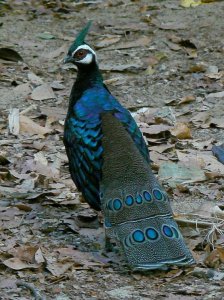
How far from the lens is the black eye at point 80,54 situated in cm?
657

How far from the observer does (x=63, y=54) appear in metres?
9.55

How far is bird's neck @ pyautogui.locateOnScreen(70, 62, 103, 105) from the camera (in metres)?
6.38

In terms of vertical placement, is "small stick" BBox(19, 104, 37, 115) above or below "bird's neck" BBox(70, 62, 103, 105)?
below

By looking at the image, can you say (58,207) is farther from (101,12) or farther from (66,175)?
(101,12)

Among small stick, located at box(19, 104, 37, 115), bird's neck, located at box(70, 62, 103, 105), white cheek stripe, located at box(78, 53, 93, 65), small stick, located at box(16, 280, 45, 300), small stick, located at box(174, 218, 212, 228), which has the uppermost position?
white cheek stripe, located at box(78, 53, 93, 65)

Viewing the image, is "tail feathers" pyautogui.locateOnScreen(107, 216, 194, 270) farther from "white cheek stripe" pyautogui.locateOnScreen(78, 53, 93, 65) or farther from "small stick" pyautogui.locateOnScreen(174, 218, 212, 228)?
"white cheek stripe" pyautogui.locateOnScreen(78, 53, 93, 65)

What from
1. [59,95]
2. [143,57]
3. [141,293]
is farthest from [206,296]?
[143,57]

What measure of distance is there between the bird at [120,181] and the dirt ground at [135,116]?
17 centimetres

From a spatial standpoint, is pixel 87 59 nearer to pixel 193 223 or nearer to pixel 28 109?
pixel 193 223

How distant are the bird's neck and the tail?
28.9 inches

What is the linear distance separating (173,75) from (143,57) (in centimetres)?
57

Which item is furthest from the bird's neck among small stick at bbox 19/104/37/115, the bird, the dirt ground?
small stick at bbox 19/104/37/115

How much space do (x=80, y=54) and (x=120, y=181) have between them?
151cm

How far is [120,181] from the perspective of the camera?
5.38m
